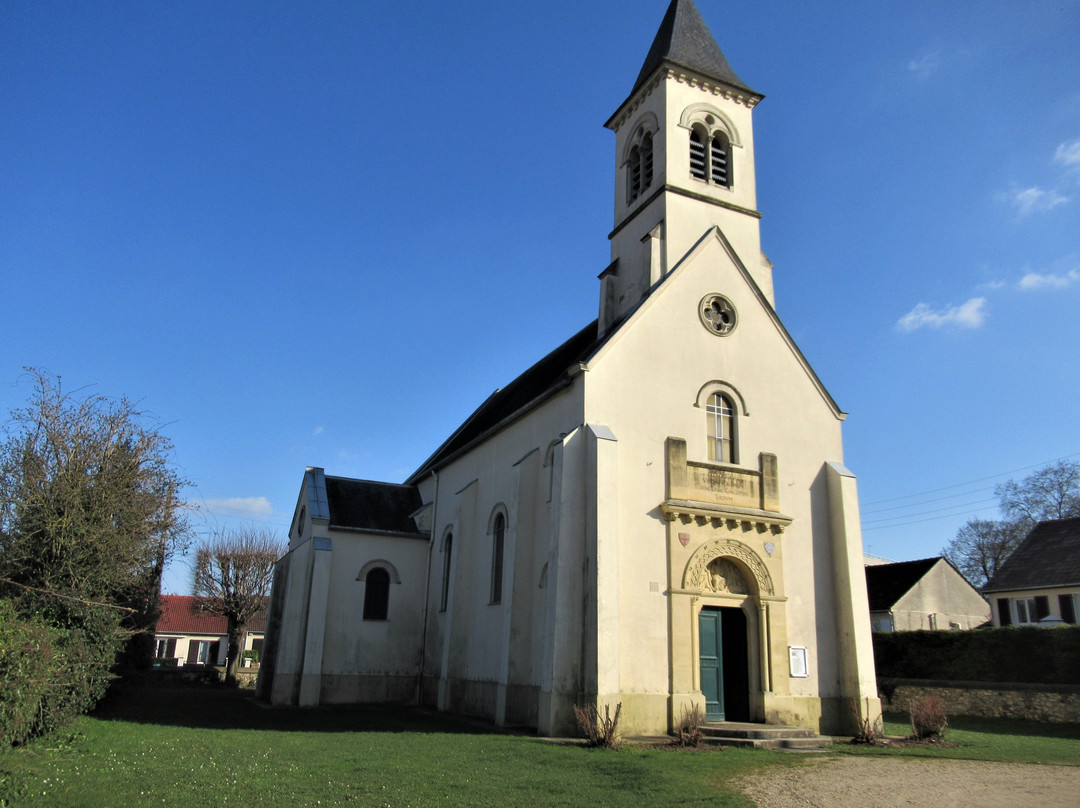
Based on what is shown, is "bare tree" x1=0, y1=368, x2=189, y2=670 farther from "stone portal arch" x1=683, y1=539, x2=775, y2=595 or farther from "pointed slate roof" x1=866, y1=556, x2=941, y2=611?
"pointed slate roof" x1=866, y1=556, x2=941, y2=611

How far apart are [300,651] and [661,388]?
15.2 m

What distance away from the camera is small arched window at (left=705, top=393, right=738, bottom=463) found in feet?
62.1

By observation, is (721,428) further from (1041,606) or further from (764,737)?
(1041,606)

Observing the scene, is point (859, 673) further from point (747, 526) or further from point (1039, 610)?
point (1039, 610)

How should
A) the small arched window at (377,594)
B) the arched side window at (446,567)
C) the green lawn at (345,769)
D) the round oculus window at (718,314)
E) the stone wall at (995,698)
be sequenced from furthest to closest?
the small arched window at (377,594)
the arched side window at (446,567)
the stone wall at (995,698)
the round oculus window at (718,314)
the green lawn at (345,769)

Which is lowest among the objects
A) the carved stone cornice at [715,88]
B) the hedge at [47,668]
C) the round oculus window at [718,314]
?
the hedge at [47,668]

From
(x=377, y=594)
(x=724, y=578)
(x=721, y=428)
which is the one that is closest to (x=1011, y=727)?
(x=724, y=578)

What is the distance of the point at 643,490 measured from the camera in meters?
17.4

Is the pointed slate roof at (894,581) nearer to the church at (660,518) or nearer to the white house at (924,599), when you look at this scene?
the white house at (924,599)

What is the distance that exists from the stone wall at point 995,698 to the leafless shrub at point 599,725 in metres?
14.0

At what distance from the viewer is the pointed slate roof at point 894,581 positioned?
35.8 m

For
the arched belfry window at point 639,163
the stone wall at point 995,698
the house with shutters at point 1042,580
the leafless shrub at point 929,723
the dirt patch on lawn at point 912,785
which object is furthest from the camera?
the house with shutters at point 1042,580

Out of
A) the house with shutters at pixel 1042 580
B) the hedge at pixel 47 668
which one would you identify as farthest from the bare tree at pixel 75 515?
the house with shutters at pixel 1042 580

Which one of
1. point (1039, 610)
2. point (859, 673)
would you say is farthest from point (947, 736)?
point (1039, 610)
